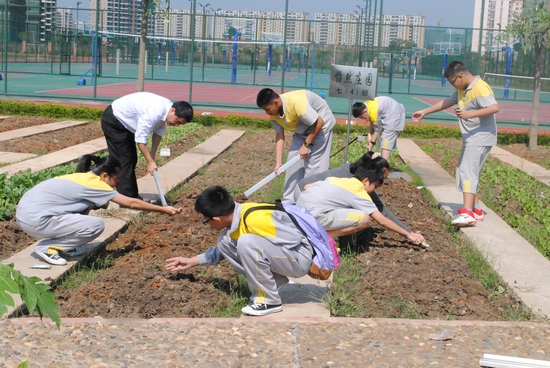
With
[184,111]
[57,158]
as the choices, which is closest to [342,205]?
[184,111]

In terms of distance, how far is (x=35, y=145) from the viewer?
41.6 feet

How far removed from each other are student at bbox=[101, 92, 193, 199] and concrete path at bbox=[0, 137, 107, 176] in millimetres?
2011

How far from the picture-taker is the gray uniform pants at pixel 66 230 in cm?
600

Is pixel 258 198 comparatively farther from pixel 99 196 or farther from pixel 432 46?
pixel 432 46

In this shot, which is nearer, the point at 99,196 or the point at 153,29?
the point at 99,196

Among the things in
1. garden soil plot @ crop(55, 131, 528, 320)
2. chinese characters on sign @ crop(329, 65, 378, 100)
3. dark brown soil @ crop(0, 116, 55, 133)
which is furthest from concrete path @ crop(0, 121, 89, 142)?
garden soil plot @ crop(55, 131, 528, 320)

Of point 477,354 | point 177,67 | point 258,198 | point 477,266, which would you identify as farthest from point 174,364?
point 177,67

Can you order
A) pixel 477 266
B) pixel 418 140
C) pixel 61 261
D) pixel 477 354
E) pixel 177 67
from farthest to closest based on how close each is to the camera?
pixel 177 67 < pixel 418 140 < pixel 477 266 < pixel 61 261 < pixel 477 354

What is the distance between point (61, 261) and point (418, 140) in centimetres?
1181

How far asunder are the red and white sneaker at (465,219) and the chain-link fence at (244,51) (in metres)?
9.07

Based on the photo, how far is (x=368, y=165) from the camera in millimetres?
6484

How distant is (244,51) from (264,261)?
3731cm

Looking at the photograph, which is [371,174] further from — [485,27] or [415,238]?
[485,27]

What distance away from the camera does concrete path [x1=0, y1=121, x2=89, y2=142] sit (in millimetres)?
13647
